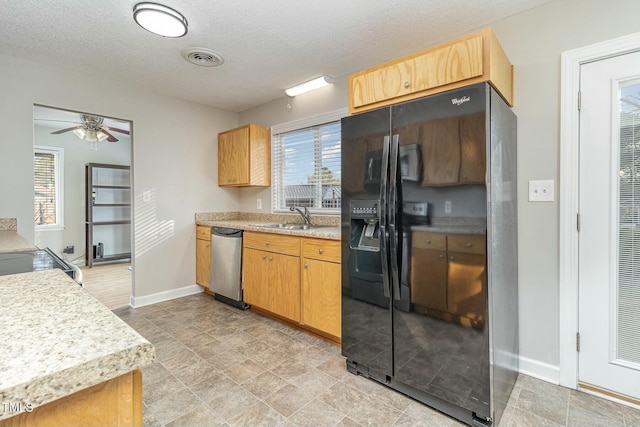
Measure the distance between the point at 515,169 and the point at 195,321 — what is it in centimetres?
302

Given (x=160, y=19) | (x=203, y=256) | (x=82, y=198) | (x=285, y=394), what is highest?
(x=160, y=19)

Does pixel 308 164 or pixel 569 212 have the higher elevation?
pixel 308 164

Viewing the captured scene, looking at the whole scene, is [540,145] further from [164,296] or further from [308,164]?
[164,296]

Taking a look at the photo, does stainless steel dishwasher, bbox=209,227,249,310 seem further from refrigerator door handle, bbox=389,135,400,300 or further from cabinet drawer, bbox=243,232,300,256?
refrigerator door handle, bbox=389,135,400,300

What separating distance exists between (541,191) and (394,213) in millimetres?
1016

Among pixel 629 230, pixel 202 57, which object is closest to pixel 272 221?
pixel 202 57

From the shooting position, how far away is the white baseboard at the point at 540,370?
1933mm

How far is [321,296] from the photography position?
8.08 feet

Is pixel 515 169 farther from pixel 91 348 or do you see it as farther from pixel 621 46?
pixel 91 348

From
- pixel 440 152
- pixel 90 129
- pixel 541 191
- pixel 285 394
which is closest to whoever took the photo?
pixel 440 152

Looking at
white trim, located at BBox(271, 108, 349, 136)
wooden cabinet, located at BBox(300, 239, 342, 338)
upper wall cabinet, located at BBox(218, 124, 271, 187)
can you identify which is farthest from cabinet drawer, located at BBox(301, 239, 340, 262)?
upper wall cabinet, located at BBox(218, 124, 271, 187)

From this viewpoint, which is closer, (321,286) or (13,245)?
(13,245)

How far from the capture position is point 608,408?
1702mm

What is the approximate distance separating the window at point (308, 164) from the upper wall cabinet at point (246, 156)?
11cm
